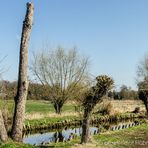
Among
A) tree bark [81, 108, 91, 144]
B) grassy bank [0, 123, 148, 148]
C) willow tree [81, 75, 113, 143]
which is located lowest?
grassy bank [0, 123, 148, 148]

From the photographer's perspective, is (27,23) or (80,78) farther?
(80,78)

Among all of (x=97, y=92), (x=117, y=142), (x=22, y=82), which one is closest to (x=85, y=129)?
(x=97, y=92)

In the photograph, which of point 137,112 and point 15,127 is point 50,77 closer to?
point 137,112

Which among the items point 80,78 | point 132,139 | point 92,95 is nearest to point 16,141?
point 92,95

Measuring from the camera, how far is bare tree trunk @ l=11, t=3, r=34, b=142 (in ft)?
58.4

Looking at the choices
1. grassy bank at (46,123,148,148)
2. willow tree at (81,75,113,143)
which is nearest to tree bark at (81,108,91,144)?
willow tree at (81,75,113,143)

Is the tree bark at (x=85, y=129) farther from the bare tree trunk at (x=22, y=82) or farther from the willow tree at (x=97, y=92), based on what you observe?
the bare tree trunk at (x=22, y=82)

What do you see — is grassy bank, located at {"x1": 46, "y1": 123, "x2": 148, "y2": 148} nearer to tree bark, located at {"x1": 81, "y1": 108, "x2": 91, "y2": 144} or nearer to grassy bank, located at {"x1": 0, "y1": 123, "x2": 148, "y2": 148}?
grassy bank, located at {"x1": 0, "y1": 123, "x2": 148, "y2": 148}

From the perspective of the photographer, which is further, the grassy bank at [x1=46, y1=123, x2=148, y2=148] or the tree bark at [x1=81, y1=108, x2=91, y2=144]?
the tree bark at [x1=81, y1=108, x2=91, y2=144]

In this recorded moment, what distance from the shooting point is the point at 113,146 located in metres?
18.8

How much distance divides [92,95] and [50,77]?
32.7 metres

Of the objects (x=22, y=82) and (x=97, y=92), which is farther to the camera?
(x=97, y=92)

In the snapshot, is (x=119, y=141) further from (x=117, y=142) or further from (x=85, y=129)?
(x=85, y=129)

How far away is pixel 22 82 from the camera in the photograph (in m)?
18.1
